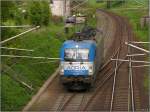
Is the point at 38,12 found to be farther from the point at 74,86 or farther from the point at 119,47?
the point at 74,86

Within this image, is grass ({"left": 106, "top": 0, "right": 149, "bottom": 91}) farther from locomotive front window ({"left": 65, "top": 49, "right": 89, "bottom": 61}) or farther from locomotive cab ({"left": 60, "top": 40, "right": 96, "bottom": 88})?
locomotive front window ({"left": 65, "top": 49, "right": 89, "bottom": 61})

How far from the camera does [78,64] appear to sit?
102ft

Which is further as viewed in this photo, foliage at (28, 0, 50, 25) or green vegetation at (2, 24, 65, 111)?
foliage at (28, 0, 50, 25)

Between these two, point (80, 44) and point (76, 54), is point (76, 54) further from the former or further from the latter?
point (80, 44)

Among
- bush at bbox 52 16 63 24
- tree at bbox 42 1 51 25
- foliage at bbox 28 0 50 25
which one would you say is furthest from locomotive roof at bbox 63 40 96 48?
bush at bbox 52 16 63 24

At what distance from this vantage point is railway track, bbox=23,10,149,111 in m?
28.5

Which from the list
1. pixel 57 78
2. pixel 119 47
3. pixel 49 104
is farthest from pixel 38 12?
pixel 49 104

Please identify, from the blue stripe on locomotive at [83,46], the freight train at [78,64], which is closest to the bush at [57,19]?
the blue stripe on locomotive at [83,46]

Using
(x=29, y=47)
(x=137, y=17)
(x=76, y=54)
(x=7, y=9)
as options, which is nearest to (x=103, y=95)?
(x=76, y=54)

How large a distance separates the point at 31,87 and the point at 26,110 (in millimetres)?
3923

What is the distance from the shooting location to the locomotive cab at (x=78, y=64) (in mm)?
31062

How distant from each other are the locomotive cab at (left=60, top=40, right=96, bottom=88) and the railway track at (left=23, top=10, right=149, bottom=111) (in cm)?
89

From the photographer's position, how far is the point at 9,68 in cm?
3164

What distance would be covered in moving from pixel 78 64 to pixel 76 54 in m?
0.66
